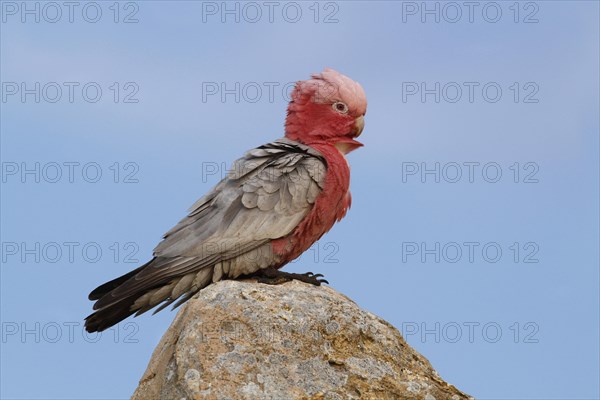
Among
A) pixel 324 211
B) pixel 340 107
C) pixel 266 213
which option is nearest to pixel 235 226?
pixel 266 213

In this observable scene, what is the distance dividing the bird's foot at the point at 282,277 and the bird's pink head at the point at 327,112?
159 cm

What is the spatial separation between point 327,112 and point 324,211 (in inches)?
45.1

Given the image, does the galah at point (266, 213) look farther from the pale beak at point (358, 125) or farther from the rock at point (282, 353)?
the rock at point (282, 353)

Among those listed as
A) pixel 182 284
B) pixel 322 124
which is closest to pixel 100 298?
pixel 182 284

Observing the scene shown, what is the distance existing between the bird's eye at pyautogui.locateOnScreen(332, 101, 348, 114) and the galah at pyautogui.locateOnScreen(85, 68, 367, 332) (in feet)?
0.04

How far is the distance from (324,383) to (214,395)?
33.9 inches

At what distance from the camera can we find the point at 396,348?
21.9ft

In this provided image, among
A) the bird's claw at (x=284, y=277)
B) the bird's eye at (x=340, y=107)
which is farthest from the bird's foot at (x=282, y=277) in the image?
the bird's eye at (x=340, y=107)

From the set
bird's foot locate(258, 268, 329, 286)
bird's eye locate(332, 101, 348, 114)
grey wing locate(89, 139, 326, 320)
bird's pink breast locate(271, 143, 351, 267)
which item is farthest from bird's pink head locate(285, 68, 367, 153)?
bird's foot locate(258, 268, 329, 286)

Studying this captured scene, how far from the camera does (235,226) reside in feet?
25.7

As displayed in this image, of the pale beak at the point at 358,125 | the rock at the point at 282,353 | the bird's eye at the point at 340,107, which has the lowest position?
the rock at the point at 282,353

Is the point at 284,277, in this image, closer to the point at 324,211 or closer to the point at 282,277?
the point at 282,277

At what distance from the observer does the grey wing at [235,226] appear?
7672 millimetres

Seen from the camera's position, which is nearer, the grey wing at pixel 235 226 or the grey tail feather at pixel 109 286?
the grey wing at pixel 235 226
